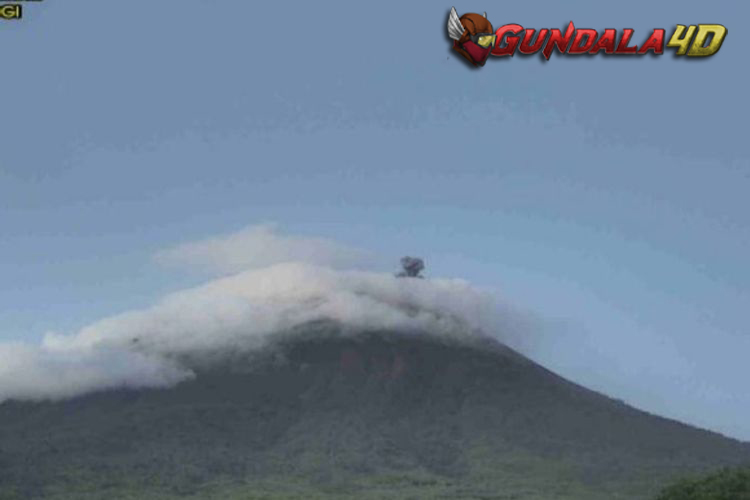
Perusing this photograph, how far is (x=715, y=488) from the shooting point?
99625 mm

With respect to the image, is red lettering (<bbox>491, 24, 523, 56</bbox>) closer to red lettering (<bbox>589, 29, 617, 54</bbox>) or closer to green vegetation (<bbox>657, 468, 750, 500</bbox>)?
red lettering (<bbox>589, 29, 617, 54</bbox>)

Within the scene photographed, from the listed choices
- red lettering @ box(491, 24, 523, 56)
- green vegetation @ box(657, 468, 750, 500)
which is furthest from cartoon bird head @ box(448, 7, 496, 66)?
green vegetation @ box(657, 468, 750, 500)

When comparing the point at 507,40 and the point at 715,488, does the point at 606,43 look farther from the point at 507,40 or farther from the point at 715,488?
the point at 715,488

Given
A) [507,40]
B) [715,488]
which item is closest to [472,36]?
[507,40]

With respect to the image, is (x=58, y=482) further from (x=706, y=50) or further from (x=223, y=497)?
(x=706, y=50)

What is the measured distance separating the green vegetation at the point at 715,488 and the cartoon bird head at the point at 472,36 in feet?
155

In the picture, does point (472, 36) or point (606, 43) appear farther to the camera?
point (472, 36)

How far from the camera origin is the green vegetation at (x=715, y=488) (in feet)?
322

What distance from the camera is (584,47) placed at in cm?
7056

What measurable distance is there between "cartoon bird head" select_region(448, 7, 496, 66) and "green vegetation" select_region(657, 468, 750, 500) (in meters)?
47.3

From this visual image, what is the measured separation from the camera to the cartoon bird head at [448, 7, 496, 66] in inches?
2921

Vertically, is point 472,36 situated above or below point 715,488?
above

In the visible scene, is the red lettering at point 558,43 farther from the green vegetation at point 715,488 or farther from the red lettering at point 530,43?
the green vegetation at point 715,488

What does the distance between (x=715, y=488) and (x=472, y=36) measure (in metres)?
49.5
